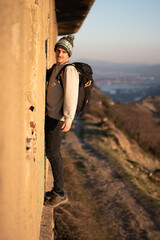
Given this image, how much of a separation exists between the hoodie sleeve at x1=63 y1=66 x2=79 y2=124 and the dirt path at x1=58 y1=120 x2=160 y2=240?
2.50 m

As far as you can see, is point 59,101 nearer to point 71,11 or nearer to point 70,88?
point 70,88

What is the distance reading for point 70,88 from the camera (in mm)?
1912

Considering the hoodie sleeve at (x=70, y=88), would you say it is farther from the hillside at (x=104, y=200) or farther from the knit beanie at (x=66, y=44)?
the hillside at (x=104, y=200)

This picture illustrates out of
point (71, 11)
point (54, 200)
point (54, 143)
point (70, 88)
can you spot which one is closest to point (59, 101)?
point (70, 88)

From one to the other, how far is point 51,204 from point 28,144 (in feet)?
5.05

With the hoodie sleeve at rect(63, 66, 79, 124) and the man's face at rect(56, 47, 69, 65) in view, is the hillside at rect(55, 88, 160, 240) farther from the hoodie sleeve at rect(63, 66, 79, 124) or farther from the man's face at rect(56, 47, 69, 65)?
the man's face at rect(56, 47, 69, 65)

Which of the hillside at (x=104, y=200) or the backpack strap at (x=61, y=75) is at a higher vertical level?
the backpack strap at (x=61, y=75)

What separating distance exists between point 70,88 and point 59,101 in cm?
25

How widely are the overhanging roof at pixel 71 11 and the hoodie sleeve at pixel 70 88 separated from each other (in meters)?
2.44

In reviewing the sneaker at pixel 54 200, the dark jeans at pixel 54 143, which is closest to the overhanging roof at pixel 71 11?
the dark jeans at pixel 54 143

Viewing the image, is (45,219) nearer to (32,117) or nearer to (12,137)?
(32,117)

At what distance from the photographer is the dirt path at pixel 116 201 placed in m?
3.78

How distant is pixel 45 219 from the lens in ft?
7.80

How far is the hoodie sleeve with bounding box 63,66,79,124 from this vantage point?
1.91m
